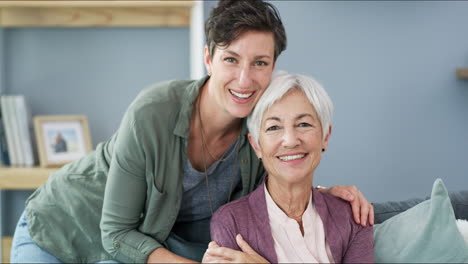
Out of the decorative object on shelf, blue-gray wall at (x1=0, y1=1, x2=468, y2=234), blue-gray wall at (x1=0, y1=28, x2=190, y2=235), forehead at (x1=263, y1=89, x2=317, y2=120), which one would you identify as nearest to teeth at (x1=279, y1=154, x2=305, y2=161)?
forehead at (x1=263, y1=89, x2=317, y2=120)

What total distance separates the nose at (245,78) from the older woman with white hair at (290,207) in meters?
0.06

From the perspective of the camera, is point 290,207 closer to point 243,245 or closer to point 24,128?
point 243,245

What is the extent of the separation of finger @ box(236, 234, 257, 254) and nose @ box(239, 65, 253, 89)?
0.41m

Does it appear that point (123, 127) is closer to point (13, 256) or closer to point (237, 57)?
point (237, 57)

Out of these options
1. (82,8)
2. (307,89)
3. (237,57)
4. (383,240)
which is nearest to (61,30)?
(82,8)

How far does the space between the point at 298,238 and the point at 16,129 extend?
1.85 meters

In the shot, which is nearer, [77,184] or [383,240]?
[383,240]

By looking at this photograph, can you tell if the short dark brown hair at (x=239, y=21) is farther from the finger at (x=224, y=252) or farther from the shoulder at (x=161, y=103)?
the finger at (x=224, y=252)

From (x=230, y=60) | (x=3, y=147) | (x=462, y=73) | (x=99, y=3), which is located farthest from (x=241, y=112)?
(x=3, y=147)

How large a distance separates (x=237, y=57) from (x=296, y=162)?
343 mm

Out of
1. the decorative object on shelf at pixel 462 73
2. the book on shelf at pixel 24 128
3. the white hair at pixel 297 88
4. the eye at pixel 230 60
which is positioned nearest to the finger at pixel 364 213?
the white hair at pixel 297 88

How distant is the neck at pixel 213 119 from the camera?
1693 millimetres

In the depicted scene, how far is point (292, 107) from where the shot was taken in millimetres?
1458

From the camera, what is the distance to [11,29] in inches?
114
